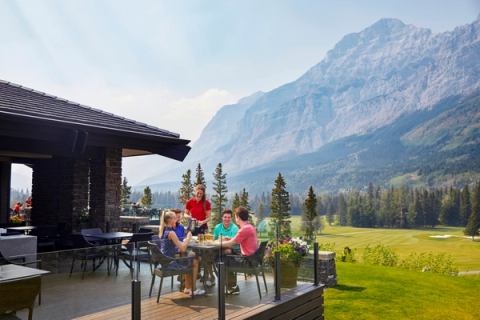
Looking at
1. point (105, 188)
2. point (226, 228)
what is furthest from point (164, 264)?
point (105, 188)

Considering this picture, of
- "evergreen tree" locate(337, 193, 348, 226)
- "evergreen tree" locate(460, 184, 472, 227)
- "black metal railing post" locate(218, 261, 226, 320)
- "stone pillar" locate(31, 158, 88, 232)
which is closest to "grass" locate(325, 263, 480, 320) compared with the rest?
"black metal railing post" locate(218, 261, 226, 320)

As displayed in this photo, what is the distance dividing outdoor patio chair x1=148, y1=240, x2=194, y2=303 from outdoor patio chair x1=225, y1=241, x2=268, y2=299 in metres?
0.56

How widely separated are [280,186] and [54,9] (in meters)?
31.2

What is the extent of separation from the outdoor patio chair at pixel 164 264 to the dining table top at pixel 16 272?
4.25 ft

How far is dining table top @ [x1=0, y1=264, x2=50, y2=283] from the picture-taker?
3728 mm

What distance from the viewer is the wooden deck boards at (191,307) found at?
15.0ft

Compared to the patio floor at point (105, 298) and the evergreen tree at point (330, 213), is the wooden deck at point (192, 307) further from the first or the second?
the evergreen tree at point (330, 213)

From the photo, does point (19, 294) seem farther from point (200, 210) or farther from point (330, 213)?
point (330, 213)

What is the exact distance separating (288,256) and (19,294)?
4.22m

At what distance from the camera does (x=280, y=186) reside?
2133 inches

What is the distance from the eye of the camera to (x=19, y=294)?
3805 mm

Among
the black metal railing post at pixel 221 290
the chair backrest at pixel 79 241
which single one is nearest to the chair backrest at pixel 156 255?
the black metal railing post at pixel 221 290

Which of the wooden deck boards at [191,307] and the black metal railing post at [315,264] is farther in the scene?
the black metal railing post at [315,264]

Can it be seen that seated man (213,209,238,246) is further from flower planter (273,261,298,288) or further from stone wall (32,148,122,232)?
stone wall (32,148,122,232)
